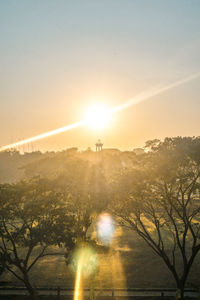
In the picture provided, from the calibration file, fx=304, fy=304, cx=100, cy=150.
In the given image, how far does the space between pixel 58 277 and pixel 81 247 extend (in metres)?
8.10

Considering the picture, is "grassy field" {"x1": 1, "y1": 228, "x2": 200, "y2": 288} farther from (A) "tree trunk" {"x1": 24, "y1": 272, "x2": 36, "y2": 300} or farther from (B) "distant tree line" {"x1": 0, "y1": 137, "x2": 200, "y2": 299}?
(B) "distant tree line" {"x1": 0, "y1": 137, "x2": 200, "y2": 299}

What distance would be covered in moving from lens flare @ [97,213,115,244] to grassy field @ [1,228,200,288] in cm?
589

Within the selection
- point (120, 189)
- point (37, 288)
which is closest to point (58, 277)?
point (37, 288)

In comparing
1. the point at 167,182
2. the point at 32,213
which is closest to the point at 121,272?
the point at 167,182

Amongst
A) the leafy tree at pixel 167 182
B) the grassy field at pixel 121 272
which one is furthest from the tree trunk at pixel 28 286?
the leafy tree at pixel 167 182

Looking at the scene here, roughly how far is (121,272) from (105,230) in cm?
1988

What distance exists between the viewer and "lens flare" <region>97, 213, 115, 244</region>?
43.3m

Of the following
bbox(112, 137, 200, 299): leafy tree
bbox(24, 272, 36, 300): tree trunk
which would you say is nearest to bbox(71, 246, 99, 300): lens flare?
bbox(24, 272, 36, 300): tree trunk

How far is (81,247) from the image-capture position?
22844 millimetres

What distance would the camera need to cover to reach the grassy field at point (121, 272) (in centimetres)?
2684

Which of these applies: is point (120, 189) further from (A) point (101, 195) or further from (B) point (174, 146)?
(B) point (174, 146)

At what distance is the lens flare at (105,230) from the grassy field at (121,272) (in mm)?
5887

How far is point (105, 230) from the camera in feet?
163

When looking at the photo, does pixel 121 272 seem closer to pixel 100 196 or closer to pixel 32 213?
pixel 100 196
